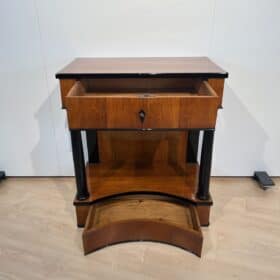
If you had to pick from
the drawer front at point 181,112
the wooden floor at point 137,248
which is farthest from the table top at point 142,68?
the wooden floor at point 137,248

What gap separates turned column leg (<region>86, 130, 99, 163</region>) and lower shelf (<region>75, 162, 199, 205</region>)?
0.04 m

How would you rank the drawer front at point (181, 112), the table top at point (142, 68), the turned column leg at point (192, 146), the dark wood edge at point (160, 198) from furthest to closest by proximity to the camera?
1. the turned column leg at point (192, 146)
2. the dark wood edge at point (160, 198)
3. the table top at point (142, 68)
4. the drawer front at point (181, 112)

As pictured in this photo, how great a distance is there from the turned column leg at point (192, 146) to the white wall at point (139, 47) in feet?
0.56

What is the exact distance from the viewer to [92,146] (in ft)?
4.77

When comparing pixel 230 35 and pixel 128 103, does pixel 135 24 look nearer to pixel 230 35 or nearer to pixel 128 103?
pixel 230 35

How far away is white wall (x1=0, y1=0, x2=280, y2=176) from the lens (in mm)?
Answer: 1266

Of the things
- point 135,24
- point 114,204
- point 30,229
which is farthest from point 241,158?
point 30,229

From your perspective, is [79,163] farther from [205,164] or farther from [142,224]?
[205,164]

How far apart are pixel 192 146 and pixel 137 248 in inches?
23.4

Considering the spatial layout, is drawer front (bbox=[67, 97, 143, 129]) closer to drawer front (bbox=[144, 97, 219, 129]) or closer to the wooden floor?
drawer front (bbox=[144, 97, 219, 129])

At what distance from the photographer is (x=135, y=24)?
4.24ft

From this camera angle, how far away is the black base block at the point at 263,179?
4.97 feet

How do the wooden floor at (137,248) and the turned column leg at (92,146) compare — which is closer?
the wooden floor at (137,248)

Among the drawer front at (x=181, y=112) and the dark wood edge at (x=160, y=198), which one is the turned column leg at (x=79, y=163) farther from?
the drawer front at (x=181, y=112)
